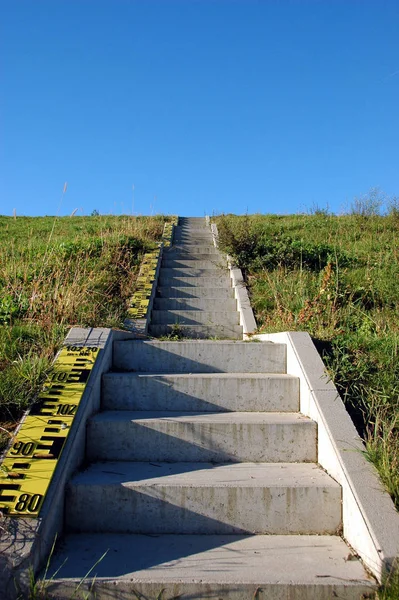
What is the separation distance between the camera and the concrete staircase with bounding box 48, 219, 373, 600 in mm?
2006

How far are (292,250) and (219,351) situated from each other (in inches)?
137

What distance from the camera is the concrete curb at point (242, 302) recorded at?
16.9ft

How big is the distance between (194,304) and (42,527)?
4.24m

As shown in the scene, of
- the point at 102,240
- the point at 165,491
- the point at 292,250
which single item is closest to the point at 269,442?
the point at 165,491

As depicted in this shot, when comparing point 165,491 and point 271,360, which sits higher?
point 271,360

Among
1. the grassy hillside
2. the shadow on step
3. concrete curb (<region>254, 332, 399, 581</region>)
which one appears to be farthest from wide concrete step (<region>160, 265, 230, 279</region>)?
the shadow on step

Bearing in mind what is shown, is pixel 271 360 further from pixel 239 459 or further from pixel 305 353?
pixel 239 459

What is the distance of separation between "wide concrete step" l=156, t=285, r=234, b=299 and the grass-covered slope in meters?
0.39

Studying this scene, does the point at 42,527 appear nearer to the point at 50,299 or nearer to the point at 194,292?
the point at 50,299

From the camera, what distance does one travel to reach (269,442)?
297 cm

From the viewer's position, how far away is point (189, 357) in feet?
Answer: 12.9

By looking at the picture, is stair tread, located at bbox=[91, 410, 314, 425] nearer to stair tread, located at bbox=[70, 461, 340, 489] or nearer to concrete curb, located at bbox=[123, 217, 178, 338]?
stair tread, located at bbox=[70, 461, 340, 489]

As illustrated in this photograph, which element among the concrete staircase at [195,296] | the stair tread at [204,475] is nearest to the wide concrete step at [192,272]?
the concrete staircase at [195,296]

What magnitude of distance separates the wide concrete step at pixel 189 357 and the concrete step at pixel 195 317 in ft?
5.80
